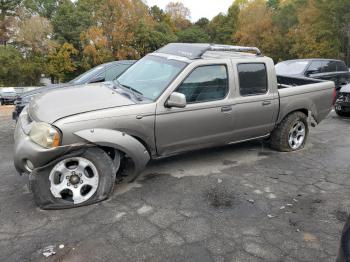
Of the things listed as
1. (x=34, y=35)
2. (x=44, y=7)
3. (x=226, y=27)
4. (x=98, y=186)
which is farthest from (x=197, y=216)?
(x=44, y=7)

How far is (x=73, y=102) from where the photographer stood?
14.2 feet

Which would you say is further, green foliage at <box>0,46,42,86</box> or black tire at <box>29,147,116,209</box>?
green foliage at <box>0,46,42,86</box>

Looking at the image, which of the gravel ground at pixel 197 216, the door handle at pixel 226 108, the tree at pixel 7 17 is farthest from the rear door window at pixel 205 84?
the tree at pixel 7 17

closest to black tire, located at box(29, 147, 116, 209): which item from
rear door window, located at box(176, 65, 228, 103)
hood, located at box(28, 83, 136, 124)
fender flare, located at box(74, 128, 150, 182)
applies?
fender flare, located at box(74, 128, 150, 182)

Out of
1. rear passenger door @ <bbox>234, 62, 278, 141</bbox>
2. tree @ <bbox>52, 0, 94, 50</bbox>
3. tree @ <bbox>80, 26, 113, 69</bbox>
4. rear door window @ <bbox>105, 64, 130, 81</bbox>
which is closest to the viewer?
rear passenger door @ <bbox>234, 62, 278, 141</bbox>

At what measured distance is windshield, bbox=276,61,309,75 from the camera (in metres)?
10.9

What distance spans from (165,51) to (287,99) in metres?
2.09

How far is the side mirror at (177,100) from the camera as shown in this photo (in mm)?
4355

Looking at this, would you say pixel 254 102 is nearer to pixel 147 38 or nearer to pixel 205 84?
pixel 205 84

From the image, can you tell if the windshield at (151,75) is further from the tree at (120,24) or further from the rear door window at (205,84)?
the tree at (120,24)

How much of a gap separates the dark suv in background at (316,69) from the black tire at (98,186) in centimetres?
795

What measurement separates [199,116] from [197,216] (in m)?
1.46

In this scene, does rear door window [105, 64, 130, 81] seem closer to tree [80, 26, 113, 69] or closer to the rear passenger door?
the rear passenger door

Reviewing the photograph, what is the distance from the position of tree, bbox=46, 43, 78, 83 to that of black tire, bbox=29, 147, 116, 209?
4428cm
